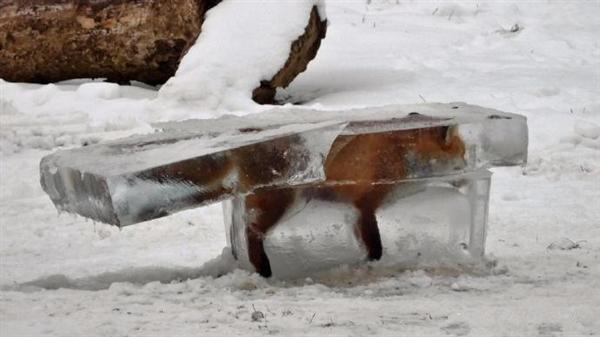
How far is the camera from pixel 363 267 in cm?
401

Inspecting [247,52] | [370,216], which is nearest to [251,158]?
[370,216]

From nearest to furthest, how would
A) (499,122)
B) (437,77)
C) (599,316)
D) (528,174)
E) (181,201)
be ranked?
(599,316), (181,201), (499,122), (528,174), (437,77)

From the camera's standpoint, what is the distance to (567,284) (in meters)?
3.72

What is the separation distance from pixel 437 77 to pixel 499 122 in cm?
447

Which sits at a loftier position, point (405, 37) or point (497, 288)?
point (497, 288)

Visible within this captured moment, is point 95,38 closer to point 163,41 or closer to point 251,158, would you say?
point 163,41

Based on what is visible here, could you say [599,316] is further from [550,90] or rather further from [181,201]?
[550,90]

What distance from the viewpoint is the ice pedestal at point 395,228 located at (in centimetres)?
395

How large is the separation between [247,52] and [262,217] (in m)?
3.88

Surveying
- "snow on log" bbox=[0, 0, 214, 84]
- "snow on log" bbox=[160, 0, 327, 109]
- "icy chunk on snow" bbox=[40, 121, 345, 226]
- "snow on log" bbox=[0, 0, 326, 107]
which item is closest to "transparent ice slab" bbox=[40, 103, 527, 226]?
"icy chunk on snow" bbox=[40, 121, 345, 226]

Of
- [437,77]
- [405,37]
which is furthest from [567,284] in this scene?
[405,37]

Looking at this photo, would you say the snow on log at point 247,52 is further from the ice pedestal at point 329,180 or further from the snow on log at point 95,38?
the ice pedestal at point 329,180

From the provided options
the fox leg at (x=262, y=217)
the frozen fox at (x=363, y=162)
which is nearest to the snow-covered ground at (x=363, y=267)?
the fox leg at (x=262, y=217)

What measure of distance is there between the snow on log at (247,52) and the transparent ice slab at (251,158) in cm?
318
